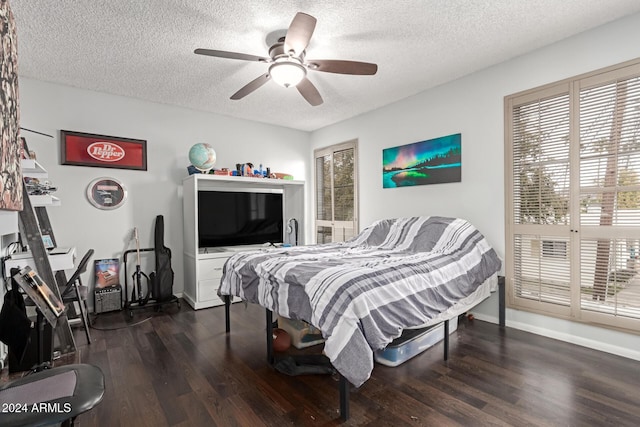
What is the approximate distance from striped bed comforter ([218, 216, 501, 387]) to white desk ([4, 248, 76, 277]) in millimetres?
1400

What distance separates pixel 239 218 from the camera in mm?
4414

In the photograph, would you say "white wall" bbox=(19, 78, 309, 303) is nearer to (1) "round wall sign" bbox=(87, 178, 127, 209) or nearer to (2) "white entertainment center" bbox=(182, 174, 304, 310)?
(1) "round wall sign" bbox=(87, 178, 127, 209)

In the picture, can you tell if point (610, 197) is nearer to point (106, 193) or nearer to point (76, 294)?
point (76, 294)

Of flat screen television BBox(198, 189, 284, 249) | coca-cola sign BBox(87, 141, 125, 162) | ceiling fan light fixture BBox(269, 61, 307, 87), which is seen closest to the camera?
ceiling fan light fixture BBox(269, 61, 307, 87)

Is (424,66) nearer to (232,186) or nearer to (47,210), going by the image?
(232,186)

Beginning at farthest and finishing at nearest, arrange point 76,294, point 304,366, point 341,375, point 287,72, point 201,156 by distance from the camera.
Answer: point 201,156
point 76,294
point 287,72
point 304,366
point 341,375

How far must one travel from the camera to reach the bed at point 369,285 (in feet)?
5.59

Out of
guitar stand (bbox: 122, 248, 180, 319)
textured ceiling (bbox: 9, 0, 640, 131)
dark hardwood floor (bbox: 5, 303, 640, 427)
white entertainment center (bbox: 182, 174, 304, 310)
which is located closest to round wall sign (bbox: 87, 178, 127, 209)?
guitar stand (bbox: 122, 248, 180, 319)

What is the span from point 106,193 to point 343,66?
3.20 m

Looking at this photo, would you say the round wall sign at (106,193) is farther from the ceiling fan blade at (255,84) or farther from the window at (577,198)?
the window at (577,198)

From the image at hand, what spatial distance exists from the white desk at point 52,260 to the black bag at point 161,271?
101 cm

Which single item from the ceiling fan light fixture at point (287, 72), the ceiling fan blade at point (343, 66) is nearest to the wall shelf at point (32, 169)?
the ceiling fan light fixture at point (287, 72)

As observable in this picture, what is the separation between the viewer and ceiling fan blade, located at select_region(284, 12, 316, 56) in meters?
1.91

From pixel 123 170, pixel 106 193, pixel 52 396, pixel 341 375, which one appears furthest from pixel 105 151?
pixel 341 375
